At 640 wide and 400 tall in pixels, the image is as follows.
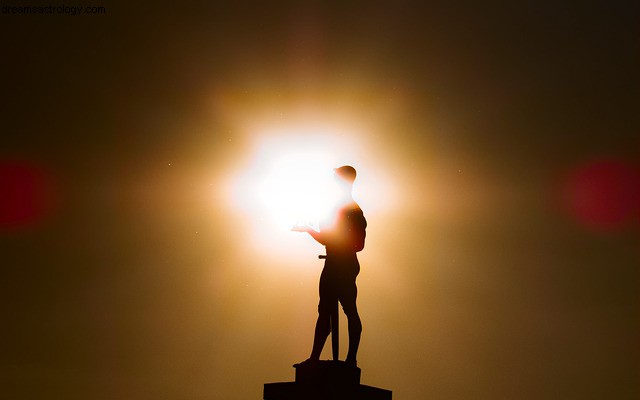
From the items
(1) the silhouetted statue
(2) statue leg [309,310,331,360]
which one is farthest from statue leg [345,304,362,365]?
(2) statue leg [309,310,331,360]

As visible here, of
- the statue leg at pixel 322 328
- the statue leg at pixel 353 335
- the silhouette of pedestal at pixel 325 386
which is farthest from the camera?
the statue leg at pixel 322 328

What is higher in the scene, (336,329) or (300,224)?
(300,224)

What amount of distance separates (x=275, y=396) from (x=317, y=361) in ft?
2.85

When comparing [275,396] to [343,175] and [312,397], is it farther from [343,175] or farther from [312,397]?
[343,175]

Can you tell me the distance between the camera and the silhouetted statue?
12.7 meters

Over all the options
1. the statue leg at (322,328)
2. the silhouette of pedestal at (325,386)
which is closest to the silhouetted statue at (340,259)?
the statue leg at (322,328)

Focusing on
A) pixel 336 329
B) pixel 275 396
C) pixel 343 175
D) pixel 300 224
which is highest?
pixel 343 175

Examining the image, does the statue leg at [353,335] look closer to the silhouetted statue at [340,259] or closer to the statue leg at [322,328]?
the silhouetted statue at [340,259]

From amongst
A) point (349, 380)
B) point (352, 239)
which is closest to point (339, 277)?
point (352, 239)

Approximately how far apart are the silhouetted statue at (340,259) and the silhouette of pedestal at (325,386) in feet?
1.83

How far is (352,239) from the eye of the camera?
1275 cm

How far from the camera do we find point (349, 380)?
39.8ft

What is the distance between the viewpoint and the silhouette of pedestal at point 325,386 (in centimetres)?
1197

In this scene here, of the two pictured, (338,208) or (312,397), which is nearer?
(312,397)
